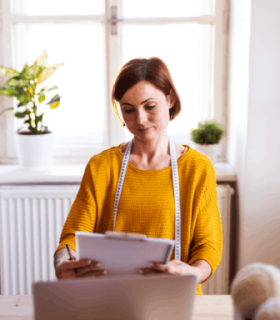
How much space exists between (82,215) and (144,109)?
16.1 inches

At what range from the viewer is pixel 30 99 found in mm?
2143

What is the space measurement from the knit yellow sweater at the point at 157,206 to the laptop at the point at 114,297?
20.0 inches

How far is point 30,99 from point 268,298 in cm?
186

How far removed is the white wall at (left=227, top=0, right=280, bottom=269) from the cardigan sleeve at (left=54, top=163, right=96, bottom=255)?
93 cm

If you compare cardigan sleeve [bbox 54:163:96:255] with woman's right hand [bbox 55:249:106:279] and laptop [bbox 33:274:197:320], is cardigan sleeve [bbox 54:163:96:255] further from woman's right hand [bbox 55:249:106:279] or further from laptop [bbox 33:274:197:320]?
laptop [bbox 33:274:197:320]

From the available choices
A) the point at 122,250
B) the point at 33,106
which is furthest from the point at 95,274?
the point at 33,106

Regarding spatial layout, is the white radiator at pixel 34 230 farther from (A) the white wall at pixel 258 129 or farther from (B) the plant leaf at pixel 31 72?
(B) the plant leaf at pixel 31 72

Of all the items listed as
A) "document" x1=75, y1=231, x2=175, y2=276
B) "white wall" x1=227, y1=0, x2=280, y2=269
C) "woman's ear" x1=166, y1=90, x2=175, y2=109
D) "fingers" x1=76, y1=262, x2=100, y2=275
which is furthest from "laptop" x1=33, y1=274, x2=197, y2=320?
"white wall" x1=227, y1=0, x2=280, y2=269

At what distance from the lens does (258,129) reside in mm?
1865

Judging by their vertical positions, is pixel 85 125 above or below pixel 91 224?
above

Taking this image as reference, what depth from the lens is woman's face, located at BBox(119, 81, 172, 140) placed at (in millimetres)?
1188

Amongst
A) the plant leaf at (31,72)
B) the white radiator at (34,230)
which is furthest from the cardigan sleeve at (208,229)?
the plant leaf at (31,72)

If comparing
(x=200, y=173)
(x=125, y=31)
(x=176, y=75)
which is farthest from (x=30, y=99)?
(x=200, y=173)

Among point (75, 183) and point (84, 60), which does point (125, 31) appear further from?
point (75, 183)
